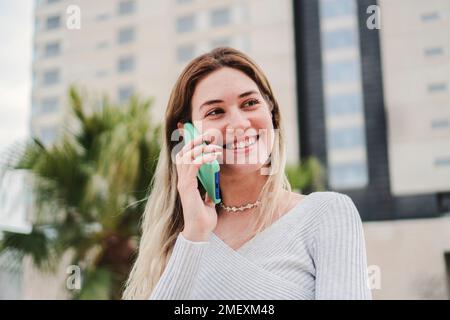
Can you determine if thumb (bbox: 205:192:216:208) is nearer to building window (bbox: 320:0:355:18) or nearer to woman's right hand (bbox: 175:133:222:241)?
woman's right hand (bbox: 175:133:222:241)

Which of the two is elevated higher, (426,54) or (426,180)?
(426,54)

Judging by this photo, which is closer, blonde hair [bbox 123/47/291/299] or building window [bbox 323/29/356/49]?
blonde hair [bbox 123/47/291/299]

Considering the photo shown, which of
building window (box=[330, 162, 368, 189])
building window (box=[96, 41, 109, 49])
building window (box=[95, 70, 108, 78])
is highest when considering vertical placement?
building window (box=[96, 41, 109, 49])

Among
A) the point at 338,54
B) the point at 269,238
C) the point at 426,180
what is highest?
the point at 338,54

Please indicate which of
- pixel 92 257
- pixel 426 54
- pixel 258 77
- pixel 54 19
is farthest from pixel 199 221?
pixel 54 19

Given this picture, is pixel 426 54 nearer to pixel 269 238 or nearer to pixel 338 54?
pixel 338 54

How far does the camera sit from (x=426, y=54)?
3973mm

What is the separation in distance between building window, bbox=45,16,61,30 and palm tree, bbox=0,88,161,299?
19.9ft

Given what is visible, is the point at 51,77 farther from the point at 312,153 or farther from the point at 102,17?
the point at 312,153

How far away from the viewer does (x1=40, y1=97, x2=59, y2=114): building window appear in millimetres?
10928

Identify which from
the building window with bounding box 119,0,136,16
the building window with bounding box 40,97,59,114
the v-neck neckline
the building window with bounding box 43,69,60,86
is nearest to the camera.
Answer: the v-neck neckline

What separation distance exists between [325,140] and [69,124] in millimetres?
1813

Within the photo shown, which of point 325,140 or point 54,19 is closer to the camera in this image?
point 325,140

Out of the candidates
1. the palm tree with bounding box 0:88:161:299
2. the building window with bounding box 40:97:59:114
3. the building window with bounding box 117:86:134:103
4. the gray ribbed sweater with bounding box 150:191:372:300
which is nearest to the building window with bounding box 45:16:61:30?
the building window with bounding box 117:86:134:103
